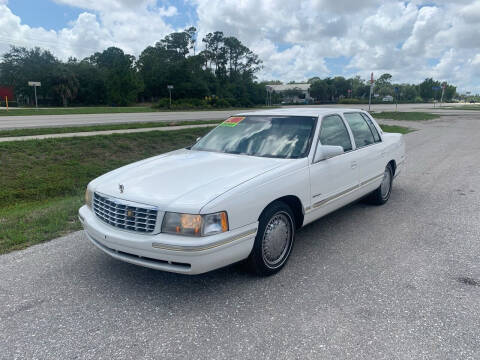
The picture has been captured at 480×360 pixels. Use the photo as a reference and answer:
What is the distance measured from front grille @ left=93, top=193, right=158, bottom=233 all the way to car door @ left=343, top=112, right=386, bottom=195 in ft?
9.81

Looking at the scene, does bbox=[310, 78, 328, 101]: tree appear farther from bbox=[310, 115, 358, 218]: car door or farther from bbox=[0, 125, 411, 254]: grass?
bbox=[310, 115, 358, 218]: car door

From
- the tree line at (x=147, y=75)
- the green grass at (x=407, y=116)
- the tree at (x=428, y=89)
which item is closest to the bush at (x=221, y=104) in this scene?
the tree line at (x=147, y=75)

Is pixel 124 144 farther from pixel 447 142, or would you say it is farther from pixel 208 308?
pixel 447 142

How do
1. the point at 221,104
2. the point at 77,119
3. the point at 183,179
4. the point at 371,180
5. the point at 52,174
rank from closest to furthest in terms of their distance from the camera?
1. the point at 183,179
2. the point at 371,180
3. the point at 52,174
4. the point at 77,119
5. the point at 221,104

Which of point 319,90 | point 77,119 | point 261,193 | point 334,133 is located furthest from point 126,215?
point 319,90

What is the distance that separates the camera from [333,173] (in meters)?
4.27

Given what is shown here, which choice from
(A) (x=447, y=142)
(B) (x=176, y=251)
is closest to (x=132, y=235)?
(B) (x=176, y=251)

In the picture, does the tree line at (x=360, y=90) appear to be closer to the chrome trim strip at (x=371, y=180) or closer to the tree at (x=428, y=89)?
the tree at (x=428, y=89)

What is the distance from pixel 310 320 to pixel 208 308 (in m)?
0.83

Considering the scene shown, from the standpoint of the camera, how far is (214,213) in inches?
115

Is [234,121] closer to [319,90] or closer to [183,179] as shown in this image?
[183,179]

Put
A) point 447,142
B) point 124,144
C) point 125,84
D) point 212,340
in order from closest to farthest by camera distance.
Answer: point 212,340 → point 124,144 → point 447,142 → point 125,84

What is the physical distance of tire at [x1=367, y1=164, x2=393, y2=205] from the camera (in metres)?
5.75

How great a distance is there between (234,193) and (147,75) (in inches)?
2701
